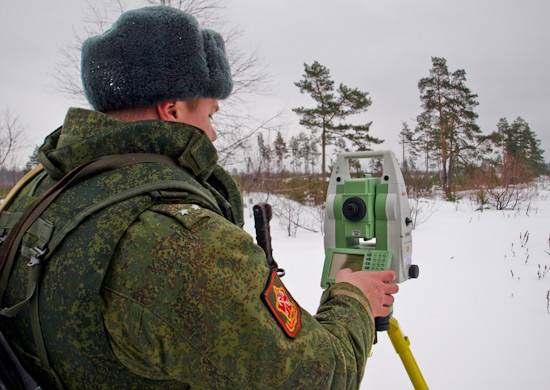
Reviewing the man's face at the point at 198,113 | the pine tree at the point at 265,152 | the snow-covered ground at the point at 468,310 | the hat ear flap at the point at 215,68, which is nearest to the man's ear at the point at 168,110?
the man's face at the point at 198,113

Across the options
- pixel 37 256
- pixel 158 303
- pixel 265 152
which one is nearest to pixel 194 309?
pixel 158 303

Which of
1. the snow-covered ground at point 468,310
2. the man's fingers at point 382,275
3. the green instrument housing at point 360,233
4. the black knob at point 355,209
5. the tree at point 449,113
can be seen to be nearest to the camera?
the man's fingers at point 382,275

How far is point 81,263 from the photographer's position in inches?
26.2

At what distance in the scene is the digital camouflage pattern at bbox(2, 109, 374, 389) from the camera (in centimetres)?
65

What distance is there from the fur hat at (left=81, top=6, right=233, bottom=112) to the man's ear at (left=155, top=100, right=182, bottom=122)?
0.05ft

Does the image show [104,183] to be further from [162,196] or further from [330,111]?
[330,111]

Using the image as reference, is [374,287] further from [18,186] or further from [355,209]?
[18,186]

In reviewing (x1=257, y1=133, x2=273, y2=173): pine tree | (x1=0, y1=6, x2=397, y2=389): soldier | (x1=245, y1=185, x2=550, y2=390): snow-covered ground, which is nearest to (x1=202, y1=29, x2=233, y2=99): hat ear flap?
(x1=0, y1=6, x2=397, y2=389): soldier

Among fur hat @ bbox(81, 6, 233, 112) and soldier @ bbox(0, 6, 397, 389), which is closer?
soldier @ bbox(0, 6, 397, 389)

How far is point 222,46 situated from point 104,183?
1.86 ft

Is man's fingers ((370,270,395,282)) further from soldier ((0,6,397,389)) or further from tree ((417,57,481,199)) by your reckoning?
tree ((417,57,481,199))

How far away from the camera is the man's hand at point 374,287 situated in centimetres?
108

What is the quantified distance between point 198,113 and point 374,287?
2.35ft

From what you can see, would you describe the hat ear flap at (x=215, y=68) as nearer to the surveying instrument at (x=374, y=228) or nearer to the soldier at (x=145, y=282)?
the soldier at (x=145, y=282)
